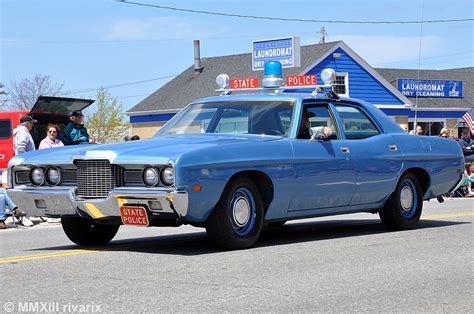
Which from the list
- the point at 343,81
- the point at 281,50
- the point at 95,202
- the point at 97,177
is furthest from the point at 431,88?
the point at 95,202

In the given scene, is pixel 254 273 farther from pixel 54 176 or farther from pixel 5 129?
pixel 5 129

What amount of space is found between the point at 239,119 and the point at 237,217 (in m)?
1.47

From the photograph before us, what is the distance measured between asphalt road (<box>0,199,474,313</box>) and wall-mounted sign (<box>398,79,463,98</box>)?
37643mm

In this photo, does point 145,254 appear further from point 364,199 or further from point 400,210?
point 400,210

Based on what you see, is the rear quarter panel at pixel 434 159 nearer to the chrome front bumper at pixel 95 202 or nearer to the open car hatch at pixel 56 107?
the chrome front bumper at pixel 95 202

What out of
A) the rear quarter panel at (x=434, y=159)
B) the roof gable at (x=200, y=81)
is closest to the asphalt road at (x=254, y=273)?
the rear quarter panel at (x=434, y=159)

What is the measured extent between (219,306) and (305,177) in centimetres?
361

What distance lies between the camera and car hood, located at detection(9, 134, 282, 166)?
322 inches

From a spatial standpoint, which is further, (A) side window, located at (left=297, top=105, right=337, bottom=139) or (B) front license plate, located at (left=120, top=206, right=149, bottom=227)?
(A) side window, located at (left=297, top=105, right=337, bottom=139)

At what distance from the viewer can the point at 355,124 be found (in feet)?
34.8

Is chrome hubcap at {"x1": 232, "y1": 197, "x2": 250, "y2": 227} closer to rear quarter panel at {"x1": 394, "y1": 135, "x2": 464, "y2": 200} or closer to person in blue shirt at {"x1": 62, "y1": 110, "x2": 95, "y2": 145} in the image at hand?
rear quarter panel at {"x1": 394, "y1": 135, "x2": 464, "y2": 200}

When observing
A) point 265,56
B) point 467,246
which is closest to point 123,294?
point 467,246

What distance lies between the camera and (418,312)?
5910mm

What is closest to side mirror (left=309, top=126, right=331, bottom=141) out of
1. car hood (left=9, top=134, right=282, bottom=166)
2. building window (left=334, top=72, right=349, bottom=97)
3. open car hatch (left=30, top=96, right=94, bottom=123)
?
car hood (left=9, top=134, right=282, bottom=166)
